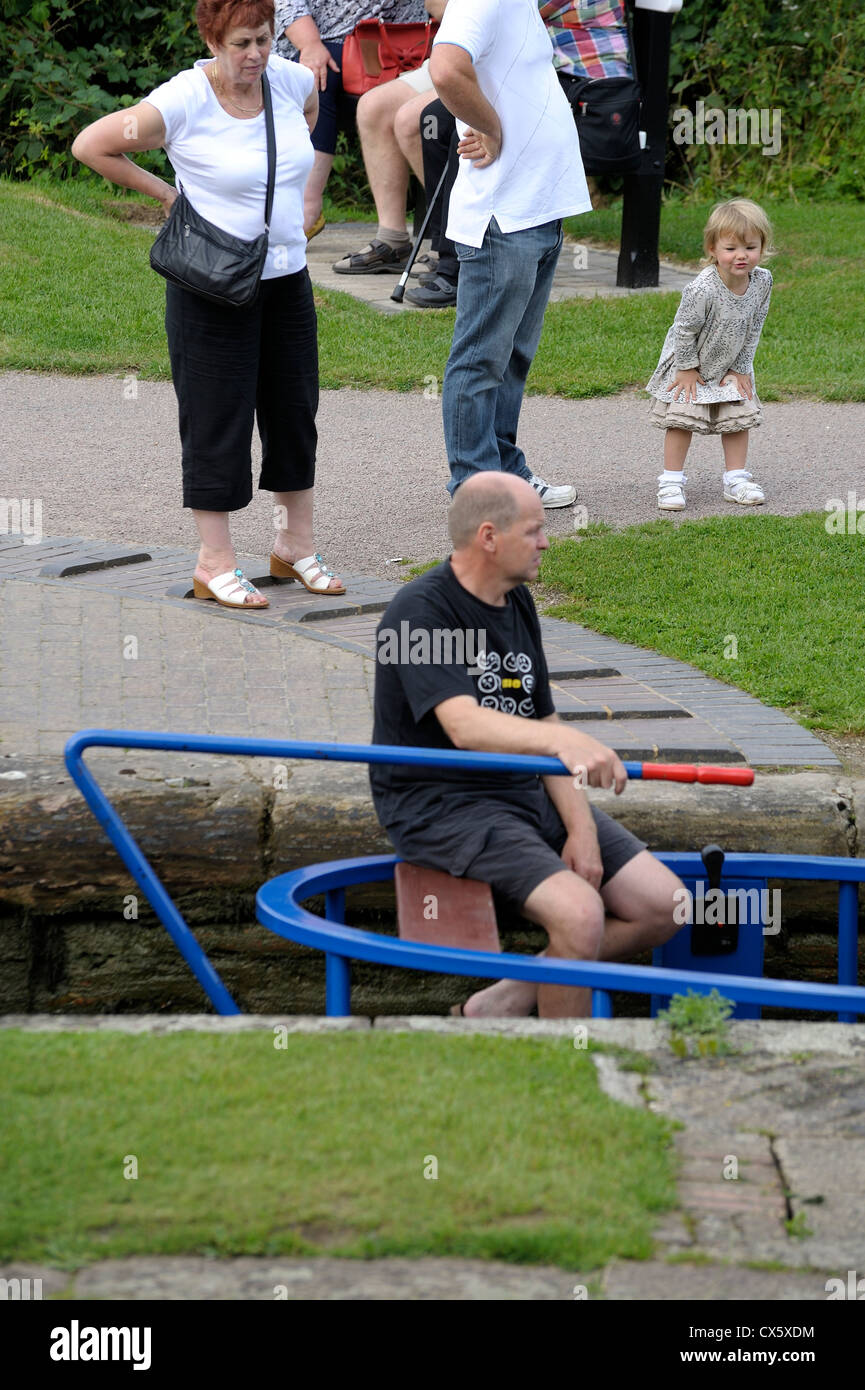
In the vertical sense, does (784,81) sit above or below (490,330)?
above

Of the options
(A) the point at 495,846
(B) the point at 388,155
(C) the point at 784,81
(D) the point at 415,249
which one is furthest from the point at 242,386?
(C) the point at 784,81

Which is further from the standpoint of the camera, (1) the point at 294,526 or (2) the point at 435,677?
(1) the point at 294,526

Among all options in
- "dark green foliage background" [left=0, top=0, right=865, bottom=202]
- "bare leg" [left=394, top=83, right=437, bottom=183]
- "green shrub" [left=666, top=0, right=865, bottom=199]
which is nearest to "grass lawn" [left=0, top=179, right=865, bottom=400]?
"bare leg" [left=394, top=83, right=437, bottom=183]

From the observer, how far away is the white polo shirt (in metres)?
5.77

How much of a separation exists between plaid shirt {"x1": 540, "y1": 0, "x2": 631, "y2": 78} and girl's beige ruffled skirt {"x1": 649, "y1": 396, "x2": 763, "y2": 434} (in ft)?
10.1

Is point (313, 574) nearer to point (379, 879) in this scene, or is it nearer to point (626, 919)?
point (379, 879)

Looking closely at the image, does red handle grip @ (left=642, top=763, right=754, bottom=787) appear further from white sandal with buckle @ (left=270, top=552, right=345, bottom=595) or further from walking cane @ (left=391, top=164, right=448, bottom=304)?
walking cane @ (left=391, top=164, right=448, bottom=304)

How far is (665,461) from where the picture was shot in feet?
23.5

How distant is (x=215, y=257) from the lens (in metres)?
5.24

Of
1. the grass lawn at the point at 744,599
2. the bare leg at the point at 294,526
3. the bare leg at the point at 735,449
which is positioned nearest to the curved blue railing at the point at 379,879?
the grass lawn at the point at 744,599

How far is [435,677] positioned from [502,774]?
1.06ft

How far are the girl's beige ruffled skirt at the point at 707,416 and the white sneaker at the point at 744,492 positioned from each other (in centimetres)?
24

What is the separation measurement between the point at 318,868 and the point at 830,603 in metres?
2.56


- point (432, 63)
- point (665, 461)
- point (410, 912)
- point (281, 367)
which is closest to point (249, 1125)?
point (410, 912)
